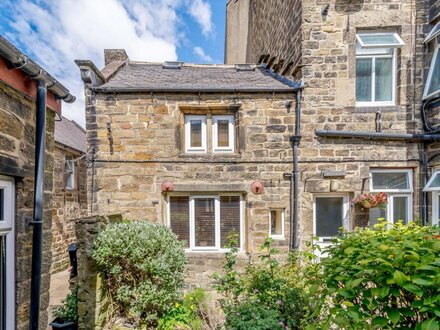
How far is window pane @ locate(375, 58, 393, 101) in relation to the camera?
6102 millimetres

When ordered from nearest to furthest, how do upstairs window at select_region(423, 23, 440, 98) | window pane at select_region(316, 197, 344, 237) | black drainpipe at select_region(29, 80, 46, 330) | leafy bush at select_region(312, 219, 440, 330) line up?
leafy bush at select_region(312, 219, 440, 330)
black drainpipe at select_region(29, 80, 46, 330)
upstairs window at select_region(423, 23, 440, 98)
window pane at select_region(316, 197, 344, 237)

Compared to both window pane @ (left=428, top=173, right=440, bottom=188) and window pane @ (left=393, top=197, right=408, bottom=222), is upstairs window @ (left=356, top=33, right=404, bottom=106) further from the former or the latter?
window pane @ (left=393, top=197, right=408, bottom=222)

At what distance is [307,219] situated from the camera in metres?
6.02

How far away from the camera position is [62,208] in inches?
342

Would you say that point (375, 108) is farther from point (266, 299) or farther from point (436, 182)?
point (266, 299)

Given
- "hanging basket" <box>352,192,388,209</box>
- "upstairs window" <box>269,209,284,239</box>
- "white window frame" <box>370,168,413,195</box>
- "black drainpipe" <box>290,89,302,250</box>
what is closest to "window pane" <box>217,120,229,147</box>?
"black drainpipe" <box>290,89,302,250</box>

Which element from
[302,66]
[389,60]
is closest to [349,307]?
[302,66]

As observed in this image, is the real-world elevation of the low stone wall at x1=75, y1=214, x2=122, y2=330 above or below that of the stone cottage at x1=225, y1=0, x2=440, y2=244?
below

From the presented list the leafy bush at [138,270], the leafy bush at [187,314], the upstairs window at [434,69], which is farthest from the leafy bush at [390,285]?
the upstairs window at [434,69]

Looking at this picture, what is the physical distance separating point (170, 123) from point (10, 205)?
13.5 feet

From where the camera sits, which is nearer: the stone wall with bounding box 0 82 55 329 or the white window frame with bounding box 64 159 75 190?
the stone wall with bounding box 0 82 55 329

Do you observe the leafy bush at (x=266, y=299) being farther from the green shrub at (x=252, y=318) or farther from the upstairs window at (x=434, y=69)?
the upstairs window at (x=434, y=69)

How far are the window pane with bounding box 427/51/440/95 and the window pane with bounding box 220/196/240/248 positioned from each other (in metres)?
5.04

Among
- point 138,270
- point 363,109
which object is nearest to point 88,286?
point 138,270
